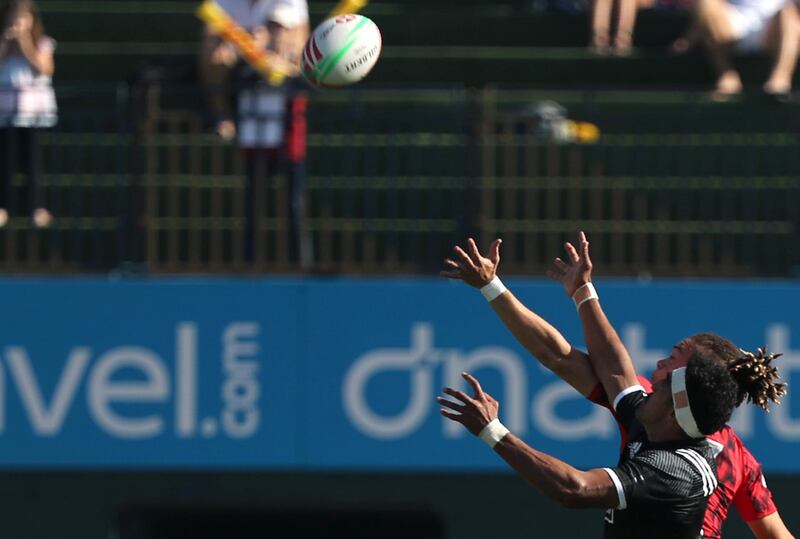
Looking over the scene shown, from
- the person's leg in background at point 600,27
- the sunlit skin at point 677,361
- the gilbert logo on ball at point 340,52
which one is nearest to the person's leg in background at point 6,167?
the gilbert logo on ball at point 340,52

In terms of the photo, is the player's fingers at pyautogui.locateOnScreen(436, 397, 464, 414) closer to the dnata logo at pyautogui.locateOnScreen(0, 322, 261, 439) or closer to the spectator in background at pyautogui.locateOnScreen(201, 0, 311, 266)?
the dnata logo at pyautogui.locateOnScreen(0, 322, 261, 439)

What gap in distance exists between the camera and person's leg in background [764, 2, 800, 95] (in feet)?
43.2

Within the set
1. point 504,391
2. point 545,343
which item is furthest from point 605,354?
point 504,391

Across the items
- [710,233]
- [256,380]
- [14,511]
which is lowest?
[14,511]

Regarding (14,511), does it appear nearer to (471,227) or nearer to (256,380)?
(256,380)

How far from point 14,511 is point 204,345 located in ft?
5.27

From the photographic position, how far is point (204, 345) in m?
11.3

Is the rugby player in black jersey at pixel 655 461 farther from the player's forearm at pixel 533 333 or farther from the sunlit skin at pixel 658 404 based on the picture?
the player's forearm at pixel 533 333

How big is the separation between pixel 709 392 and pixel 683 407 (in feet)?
0.38

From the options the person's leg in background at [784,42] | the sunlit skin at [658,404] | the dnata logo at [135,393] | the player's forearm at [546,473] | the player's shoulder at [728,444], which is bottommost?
the dnata logo at [135,393]

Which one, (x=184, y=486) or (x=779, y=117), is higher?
(x=779, y=117)

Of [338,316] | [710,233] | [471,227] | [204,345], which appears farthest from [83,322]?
[710,233]

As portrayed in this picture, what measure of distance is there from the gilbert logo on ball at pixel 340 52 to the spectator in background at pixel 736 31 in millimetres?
4279

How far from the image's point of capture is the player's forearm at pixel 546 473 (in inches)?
245
